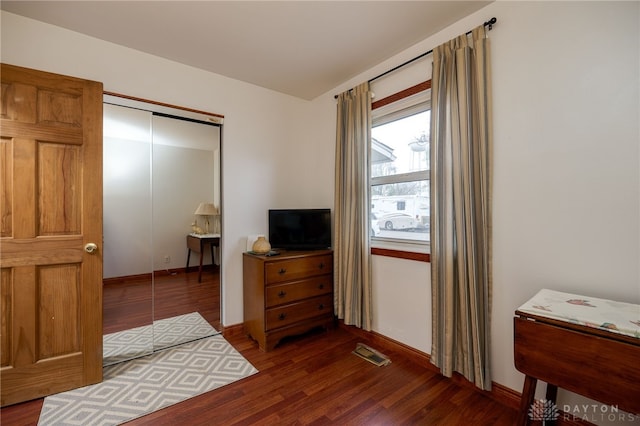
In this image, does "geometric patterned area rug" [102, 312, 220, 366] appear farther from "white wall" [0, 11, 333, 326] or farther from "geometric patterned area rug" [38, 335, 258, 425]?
"white wall" [0, 11, 333, 326]

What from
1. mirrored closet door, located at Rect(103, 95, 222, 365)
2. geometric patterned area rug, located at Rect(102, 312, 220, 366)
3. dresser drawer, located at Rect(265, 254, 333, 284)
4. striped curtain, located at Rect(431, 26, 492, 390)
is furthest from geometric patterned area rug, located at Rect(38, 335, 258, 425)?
striped curtain, located at Rect(431, 26, 492, 390)

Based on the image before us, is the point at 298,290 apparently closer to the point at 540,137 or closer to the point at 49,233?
the point at 49,233

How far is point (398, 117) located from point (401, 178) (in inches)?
21.7

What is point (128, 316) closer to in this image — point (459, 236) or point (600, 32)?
point (459, 236)

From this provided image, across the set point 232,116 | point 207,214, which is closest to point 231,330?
point 207,214

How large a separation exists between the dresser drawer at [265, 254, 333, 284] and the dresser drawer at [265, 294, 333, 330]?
257 millimetres

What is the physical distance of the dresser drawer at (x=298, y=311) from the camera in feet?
7.98

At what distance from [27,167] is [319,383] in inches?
95.7

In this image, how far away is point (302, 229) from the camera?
113 inches

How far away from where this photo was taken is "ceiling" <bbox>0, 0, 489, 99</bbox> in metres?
1.81

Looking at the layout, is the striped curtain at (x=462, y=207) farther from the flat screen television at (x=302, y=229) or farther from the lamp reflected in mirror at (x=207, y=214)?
the lamp reflected in mirror at (x=207, y=214)

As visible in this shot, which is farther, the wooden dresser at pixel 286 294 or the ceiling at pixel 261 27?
the wooden dresser at pixel 286 294

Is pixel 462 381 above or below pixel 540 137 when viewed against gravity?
below

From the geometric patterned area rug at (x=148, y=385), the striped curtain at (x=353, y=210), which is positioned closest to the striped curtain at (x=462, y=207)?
the striped curtain at (x=353, y=210)
